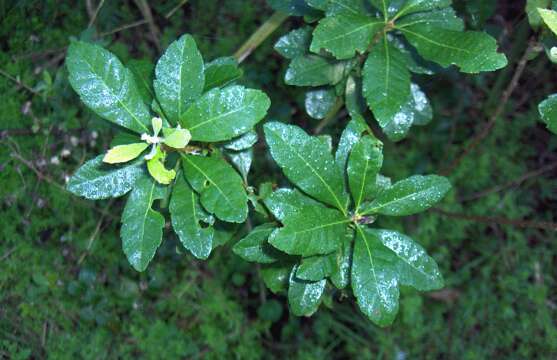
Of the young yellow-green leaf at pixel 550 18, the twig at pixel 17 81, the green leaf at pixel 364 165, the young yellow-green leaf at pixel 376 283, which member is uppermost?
the young yellow-green leaf at pixel 550 18

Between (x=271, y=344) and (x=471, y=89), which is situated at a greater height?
(x=471, y=89)

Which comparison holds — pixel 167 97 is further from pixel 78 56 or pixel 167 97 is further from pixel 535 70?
pixel 535 70

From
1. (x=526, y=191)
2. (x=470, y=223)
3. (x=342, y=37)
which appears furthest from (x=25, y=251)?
(x=526, y=191)

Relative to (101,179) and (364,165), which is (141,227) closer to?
(101,179)

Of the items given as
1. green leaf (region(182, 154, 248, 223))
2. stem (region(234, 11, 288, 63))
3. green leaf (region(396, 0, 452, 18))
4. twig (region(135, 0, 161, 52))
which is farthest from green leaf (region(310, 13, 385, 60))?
twig (region(135, 0, 161, 52))

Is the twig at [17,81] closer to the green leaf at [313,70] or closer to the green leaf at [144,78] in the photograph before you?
the green leaf at [144,78]

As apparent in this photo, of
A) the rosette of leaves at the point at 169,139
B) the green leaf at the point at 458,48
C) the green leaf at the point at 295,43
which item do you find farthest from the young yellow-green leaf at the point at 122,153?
the green leaf at the point at 458,48

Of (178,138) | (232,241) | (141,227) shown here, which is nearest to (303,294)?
(141,227)
